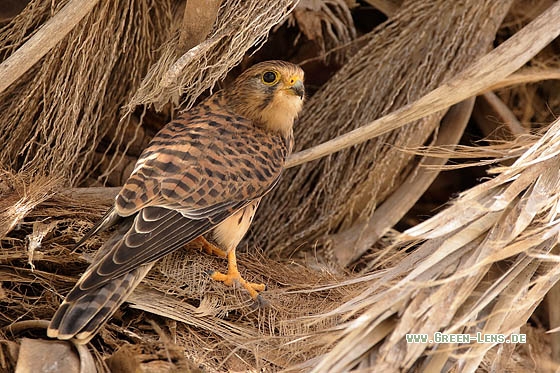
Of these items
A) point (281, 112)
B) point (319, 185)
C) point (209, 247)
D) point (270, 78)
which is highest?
point (270, 78)

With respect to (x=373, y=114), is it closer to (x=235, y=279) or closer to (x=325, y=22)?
(x=325, y=22)

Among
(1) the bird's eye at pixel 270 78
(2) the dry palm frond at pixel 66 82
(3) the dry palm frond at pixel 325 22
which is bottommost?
(2) the dry palm frond at pixel 66 82

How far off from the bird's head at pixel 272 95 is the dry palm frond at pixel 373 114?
0.37 m

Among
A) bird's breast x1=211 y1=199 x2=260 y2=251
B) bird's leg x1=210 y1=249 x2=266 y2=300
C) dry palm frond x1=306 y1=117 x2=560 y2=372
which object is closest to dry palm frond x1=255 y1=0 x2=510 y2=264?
bird's breast x1=211 y1=199 x2=260 y2=251

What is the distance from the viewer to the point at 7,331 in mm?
3383

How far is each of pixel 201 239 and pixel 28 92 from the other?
3.55 feet

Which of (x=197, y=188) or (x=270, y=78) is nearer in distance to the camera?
(x=197, y=188)

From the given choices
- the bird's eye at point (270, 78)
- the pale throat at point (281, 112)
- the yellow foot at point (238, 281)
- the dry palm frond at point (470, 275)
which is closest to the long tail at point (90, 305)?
the yellow foot at point (238, 281)

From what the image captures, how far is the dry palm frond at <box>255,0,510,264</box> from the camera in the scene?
15.0 feet

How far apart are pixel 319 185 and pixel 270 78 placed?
0.63 metres

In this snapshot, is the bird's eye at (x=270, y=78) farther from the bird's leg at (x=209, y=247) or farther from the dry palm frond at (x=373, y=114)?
the bird's leg at (x=209, y=247)

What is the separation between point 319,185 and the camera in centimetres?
461

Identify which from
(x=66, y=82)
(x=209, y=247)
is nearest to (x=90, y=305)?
(x=209, y=247)

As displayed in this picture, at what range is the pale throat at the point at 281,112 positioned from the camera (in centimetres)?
436
